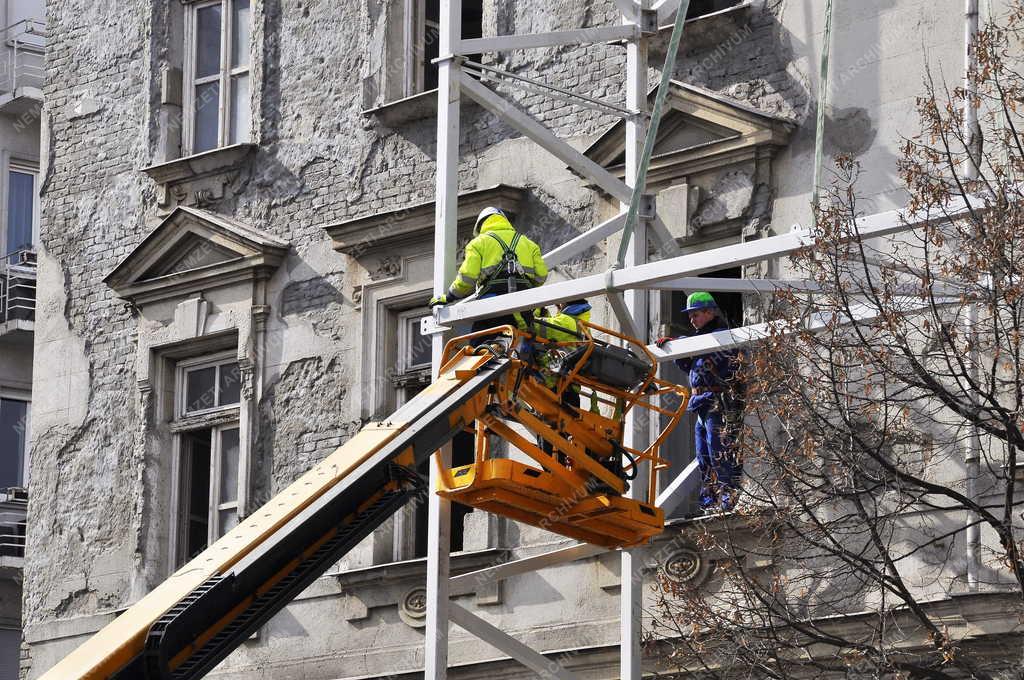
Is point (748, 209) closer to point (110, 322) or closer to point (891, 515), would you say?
point (891, 515)

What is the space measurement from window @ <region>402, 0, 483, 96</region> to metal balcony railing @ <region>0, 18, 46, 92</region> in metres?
10.8

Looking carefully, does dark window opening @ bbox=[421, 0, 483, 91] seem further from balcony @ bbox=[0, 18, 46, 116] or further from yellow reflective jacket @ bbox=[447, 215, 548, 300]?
balcony @ bbox=[0, 18, 46, 116]

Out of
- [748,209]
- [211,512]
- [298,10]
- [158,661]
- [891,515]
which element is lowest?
[158,661]

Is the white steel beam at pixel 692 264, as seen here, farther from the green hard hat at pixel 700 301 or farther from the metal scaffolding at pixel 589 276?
the green hard hat at pixel 700 301

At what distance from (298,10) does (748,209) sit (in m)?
5.64

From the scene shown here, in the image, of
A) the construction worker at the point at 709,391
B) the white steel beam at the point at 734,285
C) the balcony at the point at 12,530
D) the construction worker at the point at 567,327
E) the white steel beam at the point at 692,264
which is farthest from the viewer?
the balcony at the point at 12,530

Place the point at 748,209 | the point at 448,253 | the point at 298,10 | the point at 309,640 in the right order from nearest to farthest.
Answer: the point at 448,253
the point at 748,209
the point at 309,640
the point at 298,10

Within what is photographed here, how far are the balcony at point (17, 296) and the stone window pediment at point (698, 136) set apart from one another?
37.8 ft

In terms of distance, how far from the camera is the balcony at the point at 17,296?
2811 cm

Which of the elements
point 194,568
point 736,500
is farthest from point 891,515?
point 194,568

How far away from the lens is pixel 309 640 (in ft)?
64.5

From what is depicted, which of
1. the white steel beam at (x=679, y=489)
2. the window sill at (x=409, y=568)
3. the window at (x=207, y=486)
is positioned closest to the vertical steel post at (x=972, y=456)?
the white steel beam at (x=679, y=489)

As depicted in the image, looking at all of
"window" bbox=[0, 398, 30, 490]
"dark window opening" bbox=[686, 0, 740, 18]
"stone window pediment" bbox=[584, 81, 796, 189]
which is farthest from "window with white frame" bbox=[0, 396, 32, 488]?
"dark window opening" bbox=[686, 0, 740, 18]

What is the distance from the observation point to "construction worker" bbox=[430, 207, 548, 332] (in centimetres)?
1571
